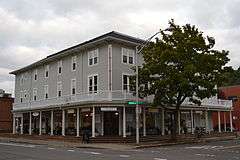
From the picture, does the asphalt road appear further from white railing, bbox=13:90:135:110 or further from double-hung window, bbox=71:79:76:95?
double-hung window, bbox=71:79:76:95

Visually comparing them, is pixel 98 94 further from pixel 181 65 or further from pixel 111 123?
pixel 181 65

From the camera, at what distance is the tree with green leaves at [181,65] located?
31.2 m

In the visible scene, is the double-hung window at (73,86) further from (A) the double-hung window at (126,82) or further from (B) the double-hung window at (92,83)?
(A) the double-hung window at (126,82)

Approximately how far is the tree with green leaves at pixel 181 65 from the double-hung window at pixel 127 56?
5288 millimetres

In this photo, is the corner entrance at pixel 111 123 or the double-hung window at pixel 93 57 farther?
the double-hung window at pixel 93 57

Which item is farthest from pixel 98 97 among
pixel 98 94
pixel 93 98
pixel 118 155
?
pixel 118 155

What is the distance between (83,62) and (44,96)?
1021 cm

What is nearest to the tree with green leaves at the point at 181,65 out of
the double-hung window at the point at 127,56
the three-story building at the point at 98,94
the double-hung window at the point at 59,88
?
the three-story building at the point at 98,94

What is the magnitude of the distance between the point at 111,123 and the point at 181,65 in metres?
10.6

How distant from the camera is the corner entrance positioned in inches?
1505

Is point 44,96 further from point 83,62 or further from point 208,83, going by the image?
point 208,83

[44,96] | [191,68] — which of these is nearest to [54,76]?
[44,96]

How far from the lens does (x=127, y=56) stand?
3894 cm

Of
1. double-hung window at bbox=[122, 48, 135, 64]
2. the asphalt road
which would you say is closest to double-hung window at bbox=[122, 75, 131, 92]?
double-hung window at bbox=[122, 48, 135, 64]
